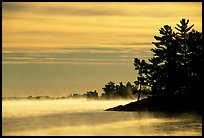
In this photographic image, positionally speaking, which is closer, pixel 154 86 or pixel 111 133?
pixel 111 133

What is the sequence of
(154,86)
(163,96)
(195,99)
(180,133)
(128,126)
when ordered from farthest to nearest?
(154,86) → (163,96) → (195,99) → (128,126) → (180,133)

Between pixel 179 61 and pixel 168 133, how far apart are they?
38152 millimetres

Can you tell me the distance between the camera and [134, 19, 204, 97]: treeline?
88.2 metres

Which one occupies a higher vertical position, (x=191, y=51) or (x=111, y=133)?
(x=191, y=51)

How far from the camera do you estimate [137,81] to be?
107 meters

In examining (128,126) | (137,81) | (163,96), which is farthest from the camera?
(137,81)

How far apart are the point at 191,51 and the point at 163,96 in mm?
8436

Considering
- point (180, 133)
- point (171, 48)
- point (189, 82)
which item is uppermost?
point (171, 48)

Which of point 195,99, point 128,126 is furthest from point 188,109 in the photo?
point 128,126

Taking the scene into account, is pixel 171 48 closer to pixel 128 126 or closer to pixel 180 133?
pixel 128 126

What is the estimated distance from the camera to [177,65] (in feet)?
310

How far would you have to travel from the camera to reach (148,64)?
103 meters

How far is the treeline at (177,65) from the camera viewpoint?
290 feet

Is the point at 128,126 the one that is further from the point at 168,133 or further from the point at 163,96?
the point at 163,96
